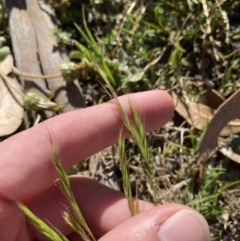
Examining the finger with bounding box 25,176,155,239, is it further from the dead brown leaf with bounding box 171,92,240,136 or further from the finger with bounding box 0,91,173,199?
the dead brown leaf with bounding box 171,92,240,136

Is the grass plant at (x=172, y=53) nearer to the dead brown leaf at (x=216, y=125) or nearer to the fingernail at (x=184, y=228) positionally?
the dead brown leaf at (x=216, y=125)

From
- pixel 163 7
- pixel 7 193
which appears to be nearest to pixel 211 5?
pixel 163 7

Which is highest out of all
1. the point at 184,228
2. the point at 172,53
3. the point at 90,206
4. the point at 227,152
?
the point at 172,53

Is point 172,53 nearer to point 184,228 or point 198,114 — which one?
point 198,114

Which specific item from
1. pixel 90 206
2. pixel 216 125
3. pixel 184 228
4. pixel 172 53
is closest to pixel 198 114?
pixel 216 125

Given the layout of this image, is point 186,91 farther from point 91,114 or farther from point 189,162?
point 91,114

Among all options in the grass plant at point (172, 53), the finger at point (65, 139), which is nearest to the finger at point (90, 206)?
the finger at point (65, 139)
